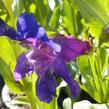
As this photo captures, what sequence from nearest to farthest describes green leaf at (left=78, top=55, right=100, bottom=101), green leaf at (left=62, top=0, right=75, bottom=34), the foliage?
the foliage
green leaf at (left=78, top=55, right=100, bottom=101)
green leaf at (left=62, top=0, right=75, bottom=34)

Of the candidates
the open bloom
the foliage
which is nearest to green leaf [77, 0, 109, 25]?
the foliage

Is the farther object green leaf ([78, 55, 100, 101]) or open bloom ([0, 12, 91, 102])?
green leaf ([78, 55, 100, 101])

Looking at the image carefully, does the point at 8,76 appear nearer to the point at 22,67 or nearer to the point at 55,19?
the point at 22,67

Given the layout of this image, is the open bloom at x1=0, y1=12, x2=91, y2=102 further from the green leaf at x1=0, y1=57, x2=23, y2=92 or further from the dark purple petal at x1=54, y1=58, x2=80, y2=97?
the green leaf at x1=0, y1=57, x2=23, y2=92

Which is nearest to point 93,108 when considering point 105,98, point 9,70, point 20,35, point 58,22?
point 105,98

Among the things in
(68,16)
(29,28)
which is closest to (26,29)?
(29,28)

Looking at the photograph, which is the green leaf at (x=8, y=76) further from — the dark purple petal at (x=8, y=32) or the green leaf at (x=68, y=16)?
the green leaf at (x=68, y=16)

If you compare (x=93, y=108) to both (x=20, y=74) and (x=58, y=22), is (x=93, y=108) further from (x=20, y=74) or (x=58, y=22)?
(x=58, y=22)

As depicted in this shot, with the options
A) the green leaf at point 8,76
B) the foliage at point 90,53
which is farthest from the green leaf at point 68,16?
the green leaf at point 8,76
